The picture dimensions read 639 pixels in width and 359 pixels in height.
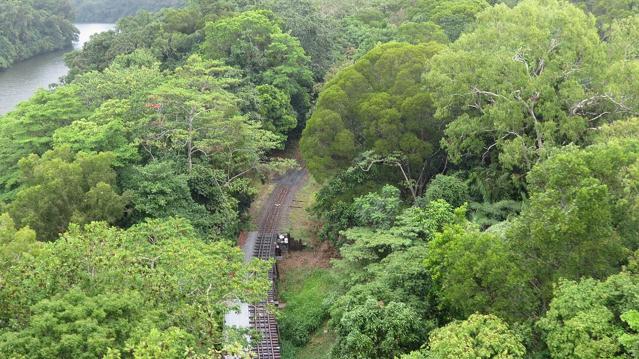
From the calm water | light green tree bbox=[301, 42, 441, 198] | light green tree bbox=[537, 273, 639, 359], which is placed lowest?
the calm water

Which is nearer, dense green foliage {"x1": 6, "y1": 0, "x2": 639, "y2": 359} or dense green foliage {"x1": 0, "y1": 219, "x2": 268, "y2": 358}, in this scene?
dense green foliage {"x1": 0, "y1": 219, "x2": 268, "y2": 358}

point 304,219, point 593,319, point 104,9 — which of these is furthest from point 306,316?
point 104,9

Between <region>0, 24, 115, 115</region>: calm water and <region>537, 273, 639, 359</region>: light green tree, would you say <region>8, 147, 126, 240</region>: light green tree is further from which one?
<region>0, 24, 115, 115</region>: calm water

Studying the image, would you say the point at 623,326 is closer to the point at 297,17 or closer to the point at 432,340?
the point at 432,340

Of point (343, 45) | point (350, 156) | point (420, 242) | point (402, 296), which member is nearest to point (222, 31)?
point (343, 45)

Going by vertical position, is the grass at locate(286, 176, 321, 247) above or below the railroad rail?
below

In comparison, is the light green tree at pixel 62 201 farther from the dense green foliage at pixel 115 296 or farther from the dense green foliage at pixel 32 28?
the dense green foliage at pixel 32 28

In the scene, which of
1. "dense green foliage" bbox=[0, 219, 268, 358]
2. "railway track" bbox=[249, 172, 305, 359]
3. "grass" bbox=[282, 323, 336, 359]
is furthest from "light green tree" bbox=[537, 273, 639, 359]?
"grass" bbox=[282, 323, 336, 359]

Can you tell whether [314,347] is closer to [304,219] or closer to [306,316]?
[306,316]
